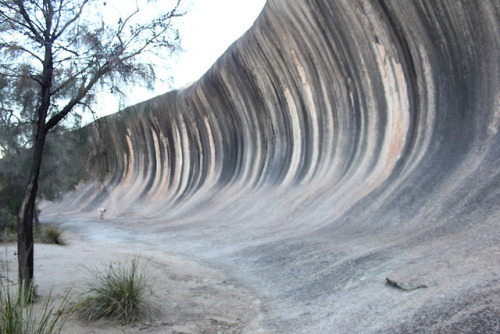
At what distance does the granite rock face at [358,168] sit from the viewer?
4.41 meters

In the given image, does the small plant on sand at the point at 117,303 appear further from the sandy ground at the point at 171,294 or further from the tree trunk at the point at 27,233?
the tree trunk at the point at 27,233

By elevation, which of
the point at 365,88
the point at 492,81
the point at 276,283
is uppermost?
the point at 365,88

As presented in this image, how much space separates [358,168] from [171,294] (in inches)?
221

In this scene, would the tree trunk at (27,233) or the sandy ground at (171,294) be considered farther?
the tree trunk at (27,233)

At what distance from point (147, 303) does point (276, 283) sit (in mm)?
1872

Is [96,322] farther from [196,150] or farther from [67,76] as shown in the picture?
[196,150]

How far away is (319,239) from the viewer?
7.79m

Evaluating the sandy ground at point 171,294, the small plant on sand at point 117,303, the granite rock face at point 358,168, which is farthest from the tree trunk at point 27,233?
the granite rock face at point 358,168

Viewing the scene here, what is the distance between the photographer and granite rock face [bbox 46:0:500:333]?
14.5ft

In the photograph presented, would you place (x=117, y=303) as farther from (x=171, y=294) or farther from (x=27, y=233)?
(x=27, y=233)

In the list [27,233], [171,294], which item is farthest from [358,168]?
[27,233]

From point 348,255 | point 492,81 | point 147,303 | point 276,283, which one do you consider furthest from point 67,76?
point 492,81

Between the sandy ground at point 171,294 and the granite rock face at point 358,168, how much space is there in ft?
1.00

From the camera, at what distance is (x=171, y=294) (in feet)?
18.8
